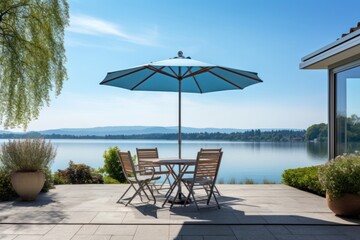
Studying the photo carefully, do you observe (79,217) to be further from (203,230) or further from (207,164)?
(207,164)

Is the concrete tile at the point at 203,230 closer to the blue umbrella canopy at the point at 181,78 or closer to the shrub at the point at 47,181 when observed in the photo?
the blue umbrella canopy at the point at 181,78

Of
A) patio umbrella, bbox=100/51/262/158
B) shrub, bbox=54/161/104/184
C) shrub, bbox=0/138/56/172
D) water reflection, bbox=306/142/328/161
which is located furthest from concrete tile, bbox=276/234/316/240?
shrub, bbox=54/161/104/184

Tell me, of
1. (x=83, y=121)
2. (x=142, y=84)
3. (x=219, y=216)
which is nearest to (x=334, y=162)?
(x=219, y=216)

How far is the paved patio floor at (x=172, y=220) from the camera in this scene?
4.12 meters

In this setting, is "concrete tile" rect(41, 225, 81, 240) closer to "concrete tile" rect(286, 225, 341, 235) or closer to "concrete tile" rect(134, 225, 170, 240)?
"concrete tile" rect(134, 225, 170, 240)

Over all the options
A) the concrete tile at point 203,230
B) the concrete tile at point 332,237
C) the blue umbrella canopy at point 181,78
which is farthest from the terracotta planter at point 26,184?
the concrete tile at point 332,237

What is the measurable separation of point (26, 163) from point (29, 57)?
3.89 meters

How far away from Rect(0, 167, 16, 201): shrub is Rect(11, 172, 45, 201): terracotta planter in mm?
245

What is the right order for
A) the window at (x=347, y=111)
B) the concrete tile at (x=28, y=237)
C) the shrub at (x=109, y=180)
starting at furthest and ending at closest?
the shrub at (x=109, y=180) < the window at (x=347, y=111) < the concrete tile at (x=28, y=237)

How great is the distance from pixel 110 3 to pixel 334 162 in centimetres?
625

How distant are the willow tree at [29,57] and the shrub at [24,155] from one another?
3.29m

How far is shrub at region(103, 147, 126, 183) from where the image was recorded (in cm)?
1030

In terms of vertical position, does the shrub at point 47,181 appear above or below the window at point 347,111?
below

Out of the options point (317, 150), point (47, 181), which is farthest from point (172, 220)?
point (317, 150)
